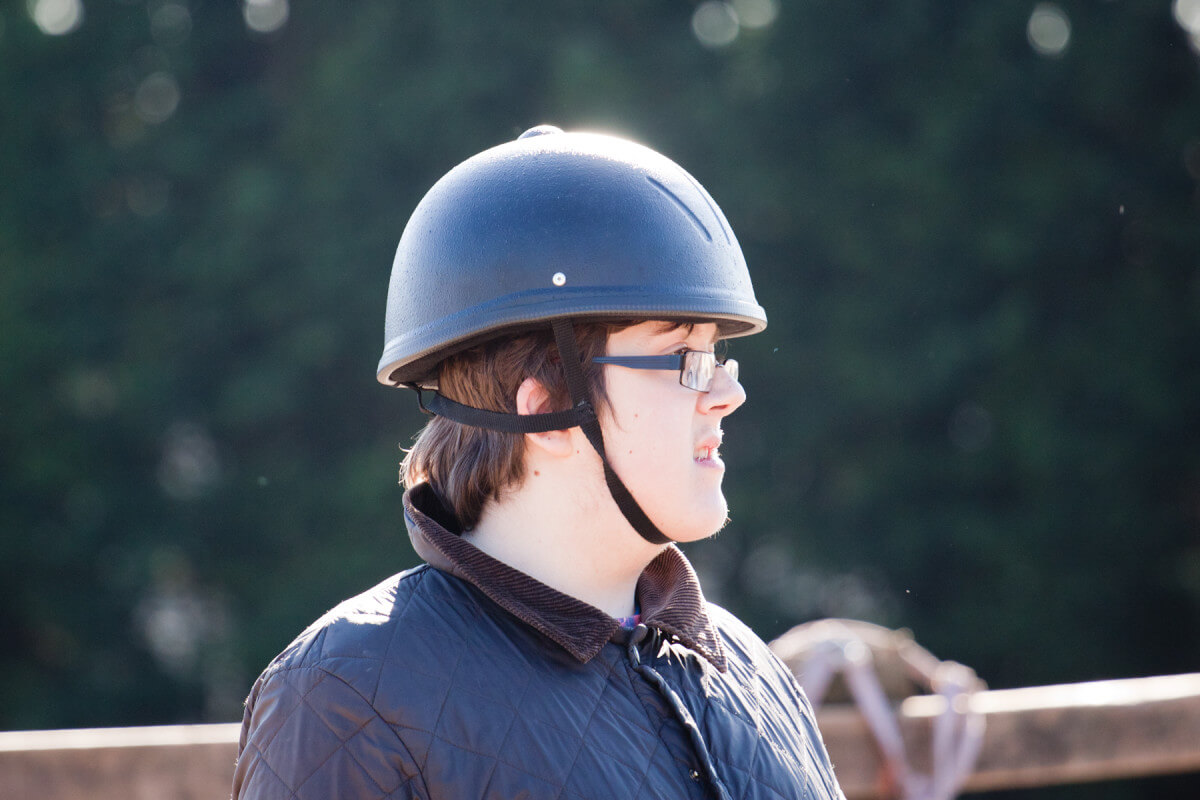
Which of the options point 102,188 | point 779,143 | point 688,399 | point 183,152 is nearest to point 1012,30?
point 779,143

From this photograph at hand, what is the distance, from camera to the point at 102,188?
34.7 feet

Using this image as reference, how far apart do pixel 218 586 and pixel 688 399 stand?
9.26m

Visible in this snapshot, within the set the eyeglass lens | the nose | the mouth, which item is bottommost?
the mouth

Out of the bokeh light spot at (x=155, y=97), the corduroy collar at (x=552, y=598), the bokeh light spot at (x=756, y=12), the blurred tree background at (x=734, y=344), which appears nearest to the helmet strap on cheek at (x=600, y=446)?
the corduroy collar at (x=552, y=598)

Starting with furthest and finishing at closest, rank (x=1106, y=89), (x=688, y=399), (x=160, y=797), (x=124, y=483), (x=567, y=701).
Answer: (x=124, y=483), (x=1106, y=89), (x=160, y=797), (x=688, y=399), (x=567, y=701)

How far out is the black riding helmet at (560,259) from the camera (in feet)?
5.79

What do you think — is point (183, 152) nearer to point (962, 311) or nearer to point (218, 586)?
point (218, 586)

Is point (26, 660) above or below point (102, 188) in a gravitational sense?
below

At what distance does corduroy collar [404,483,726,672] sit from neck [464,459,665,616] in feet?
0.22

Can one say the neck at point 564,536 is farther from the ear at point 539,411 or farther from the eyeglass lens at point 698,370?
the eyeglass lens at point 698,370

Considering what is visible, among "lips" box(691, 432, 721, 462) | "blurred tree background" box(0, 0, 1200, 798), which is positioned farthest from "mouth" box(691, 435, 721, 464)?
"blurred tree background" box(0, 0, 1200, 798)

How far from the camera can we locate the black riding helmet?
1.76m

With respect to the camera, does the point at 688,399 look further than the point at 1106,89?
No

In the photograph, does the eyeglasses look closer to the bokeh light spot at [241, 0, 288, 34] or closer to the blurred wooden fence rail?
the blurred wooden fence rail
